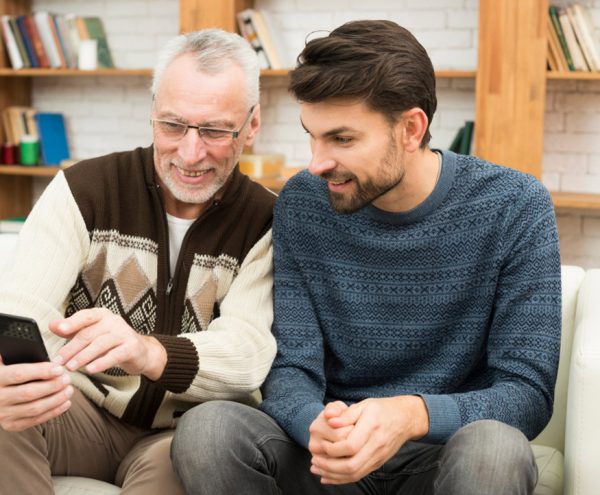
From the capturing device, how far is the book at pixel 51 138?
14.9 feet

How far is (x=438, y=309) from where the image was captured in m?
1.72

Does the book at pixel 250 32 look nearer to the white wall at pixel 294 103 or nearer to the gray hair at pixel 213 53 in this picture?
the white wall at pixel 294 103

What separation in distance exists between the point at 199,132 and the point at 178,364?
485 mm

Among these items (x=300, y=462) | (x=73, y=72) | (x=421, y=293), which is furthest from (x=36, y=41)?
(x=300, y=462)

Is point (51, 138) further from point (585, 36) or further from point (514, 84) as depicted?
point (585, 36)

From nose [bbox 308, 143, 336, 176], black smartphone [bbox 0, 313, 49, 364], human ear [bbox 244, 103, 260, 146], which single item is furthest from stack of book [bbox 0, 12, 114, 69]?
black smartphone [bbox 0, 313, 49, 364]

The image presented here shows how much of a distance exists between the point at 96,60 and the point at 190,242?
2738mm

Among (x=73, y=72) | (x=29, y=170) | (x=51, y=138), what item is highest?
(x=73, y=72)

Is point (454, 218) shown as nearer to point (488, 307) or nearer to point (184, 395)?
point (488, 307)

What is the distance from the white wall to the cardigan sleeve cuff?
8.58 feet

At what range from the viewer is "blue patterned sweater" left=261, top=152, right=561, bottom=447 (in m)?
1.63

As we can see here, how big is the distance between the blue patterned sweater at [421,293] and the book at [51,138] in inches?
117

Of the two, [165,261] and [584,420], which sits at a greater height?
[165,261]

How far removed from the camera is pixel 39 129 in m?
4.54
